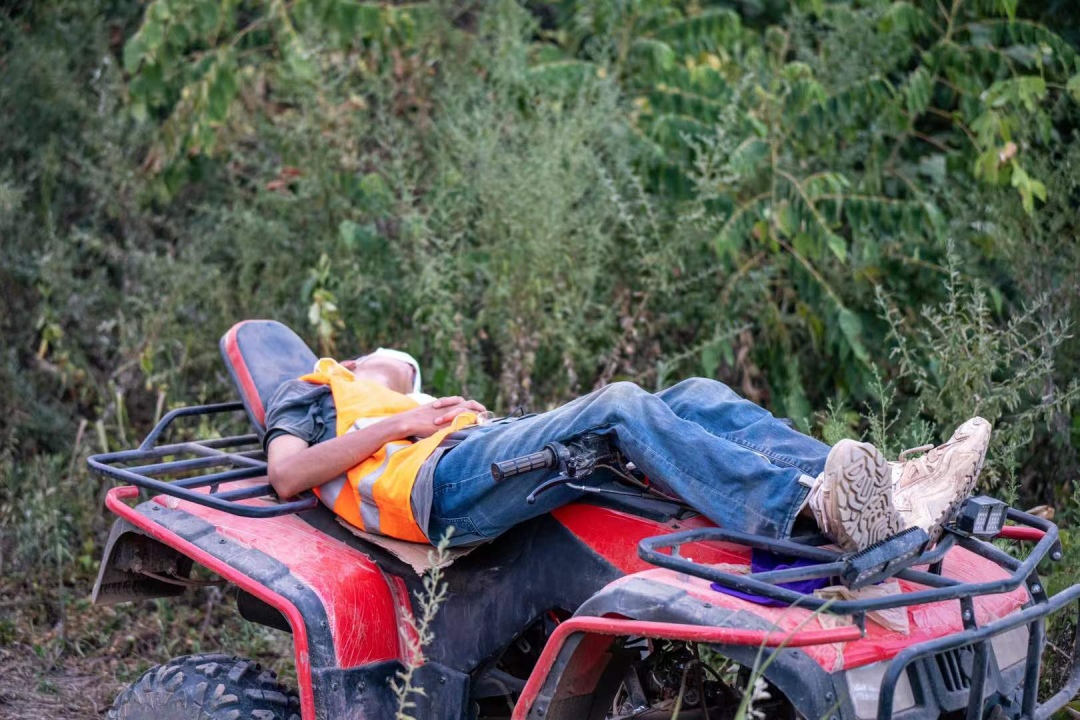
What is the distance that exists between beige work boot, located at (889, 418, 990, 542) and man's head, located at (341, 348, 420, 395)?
6.22ft

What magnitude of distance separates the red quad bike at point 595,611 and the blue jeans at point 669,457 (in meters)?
0.09

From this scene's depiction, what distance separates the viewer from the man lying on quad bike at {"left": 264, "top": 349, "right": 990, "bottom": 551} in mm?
2672

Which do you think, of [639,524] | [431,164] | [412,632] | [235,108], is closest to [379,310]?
[431,164]

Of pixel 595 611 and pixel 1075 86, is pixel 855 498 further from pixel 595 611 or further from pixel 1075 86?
pixel 1075 86

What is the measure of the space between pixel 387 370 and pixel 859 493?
6.78 feet

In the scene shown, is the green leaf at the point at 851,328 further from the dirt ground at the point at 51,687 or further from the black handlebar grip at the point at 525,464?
the dirt ground at the point at 51,687

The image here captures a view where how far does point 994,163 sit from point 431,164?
3306 millimetres

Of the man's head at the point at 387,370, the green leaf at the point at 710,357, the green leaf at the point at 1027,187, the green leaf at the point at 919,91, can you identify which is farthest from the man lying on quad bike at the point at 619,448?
the green leaf at the point at 919,91

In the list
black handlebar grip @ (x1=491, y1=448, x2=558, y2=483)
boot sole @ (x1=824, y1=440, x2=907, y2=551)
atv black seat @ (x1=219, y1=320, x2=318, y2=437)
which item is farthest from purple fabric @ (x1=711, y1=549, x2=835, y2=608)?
atv black seat @ (x1=219, y1=320, x2=318, y2=437)

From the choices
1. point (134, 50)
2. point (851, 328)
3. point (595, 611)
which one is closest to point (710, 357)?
point (851, 328)

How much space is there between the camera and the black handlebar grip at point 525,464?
290 cm

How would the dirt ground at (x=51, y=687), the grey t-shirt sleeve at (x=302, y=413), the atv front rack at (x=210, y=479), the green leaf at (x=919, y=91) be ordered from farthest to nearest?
the green leaf at (x=919, y=91) → the dirt ground at (x=51, y=687) → the grey t-shirt sleeve at (x=302, y=413) → the atv front rack at (x=210, y=479)

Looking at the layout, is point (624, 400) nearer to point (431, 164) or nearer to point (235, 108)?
point (431, 164)

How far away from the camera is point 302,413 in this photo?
146 inches
